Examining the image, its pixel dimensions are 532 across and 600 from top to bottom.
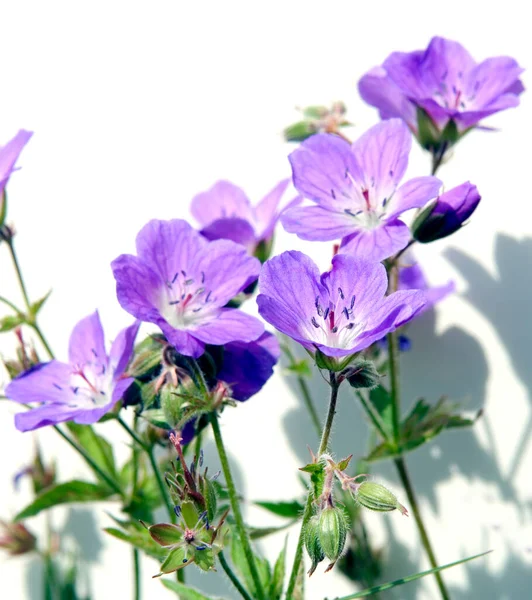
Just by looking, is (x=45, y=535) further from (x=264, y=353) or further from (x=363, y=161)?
(x=363, y=161)

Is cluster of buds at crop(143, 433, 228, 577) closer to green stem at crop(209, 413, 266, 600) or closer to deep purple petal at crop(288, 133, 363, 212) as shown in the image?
green stem at crop(209, 413, 266, 600)

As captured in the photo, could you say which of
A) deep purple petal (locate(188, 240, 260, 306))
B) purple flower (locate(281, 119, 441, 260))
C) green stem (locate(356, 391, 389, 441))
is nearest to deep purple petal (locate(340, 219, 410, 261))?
purple flower (locate(281, 119, 441, 260))

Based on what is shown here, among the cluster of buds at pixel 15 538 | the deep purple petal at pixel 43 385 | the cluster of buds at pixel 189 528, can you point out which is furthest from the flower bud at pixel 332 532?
the cluster of buds at pixel 15 538

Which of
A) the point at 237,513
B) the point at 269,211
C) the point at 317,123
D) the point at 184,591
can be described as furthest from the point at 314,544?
the point at 317,123

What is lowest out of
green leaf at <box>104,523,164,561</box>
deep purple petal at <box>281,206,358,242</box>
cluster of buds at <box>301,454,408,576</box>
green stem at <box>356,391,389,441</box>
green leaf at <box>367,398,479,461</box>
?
cluster of buds at <box>301,454,408,576</box>

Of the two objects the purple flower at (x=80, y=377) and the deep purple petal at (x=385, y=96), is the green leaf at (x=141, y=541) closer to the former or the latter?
the purple flower at (x=80, y=377)

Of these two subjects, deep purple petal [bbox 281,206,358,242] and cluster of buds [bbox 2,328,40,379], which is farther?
cluster of buds [bbox 2,328,40,379]
